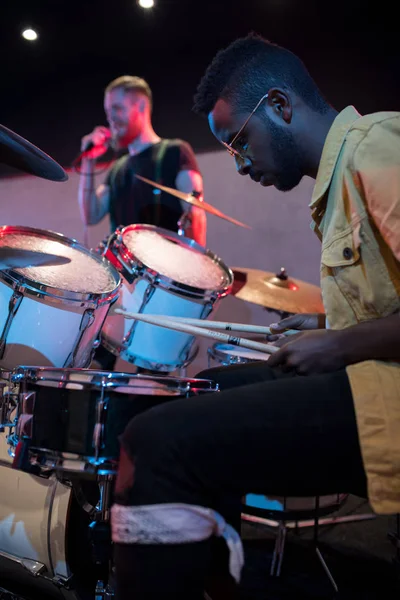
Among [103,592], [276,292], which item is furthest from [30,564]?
[276,292]

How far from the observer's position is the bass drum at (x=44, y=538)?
4.50 feet

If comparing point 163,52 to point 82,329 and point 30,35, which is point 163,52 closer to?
point 30,35

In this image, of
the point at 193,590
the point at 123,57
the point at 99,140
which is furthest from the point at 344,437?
the point at 123,57

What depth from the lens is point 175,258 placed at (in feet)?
7.62

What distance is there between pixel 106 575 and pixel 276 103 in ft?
4.63

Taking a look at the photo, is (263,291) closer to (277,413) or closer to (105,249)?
(105,249)

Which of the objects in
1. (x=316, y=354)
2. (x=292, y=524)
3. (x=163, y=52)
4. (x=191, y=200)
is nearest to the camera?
(x=316, y=354)

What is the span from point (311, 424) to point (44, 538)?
1006mm

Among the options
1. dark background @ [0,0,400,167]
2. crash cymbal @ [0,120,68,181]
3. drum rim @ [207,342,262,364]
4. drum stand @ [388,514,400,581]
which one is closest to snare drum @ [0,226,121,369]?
crash cymbal @ [0,120,68,181]

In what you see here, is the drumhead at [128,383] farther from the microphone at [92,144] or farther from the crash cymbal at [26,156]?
the microphone at [92,144]

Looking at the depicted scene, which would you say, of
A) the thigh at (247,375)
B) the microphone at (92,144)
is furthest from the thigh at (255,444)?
the microphone at (92,144)

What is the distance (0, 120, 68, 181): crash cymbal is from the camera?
145 centimetres

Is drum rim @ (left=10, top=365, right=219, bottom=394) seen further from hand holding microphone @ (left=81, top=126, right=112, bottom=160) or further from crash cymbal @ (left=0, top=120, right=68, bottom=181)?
hand holding microphone @ (left=81, top=126, right=112, bottom=160)

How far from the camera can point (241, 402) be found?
31.0 inches
